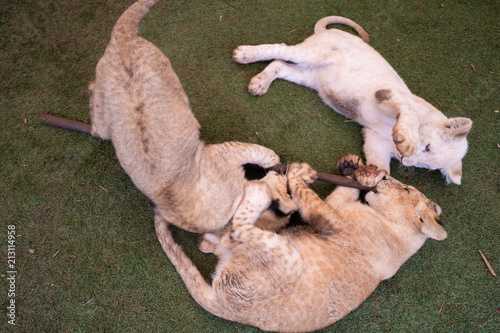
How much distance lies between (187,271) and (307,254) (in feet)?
4.00

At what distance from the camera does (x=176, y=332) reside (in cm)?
325

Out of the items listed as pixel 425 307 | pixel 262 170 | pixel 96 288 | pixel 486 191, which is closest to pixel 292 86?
pixel 262 170

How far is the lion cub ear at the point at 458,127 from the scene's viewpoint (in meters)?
3.12

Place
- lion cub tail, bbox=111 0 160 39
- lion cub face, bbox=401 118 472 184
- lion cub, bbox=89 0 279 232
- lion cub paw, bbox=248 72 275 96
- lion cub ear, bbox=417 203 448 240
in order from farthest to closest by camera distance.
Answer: lion cub paw, bbox=248 72 275 96
lion cub face, bbox=401 118 472 184
lion cub ear, bbox=417 203 448 240
lion cub tail, bbox=111 0 160 39
lion cub, bbox=89 0 279 232

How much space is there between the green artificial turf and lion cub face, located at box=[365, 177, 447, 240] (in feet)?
2.13

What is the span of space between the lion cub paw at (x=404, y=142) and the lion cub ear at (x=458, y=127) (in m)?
0.43

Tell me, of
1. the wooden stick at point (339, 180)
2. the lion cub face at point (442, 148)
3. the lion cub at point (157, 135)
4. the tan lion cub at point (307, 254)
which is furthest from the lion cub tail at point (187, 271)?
the lion cub face at point (442, 148)

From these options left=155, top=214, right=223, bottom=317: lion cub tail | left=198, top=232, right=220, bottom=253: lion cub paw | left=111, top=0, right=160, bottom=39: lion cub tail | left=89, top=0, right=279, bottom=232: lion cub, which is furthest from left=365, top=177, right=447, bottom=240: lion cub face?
left=111, top=0, right=160, bottom=39: lion cub tail

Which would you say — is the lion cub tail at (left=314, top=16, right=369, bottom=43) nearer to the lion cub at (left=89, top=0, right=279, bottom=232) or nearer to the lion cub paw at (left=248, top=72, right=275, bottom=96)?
the lion cub paw at (left=248, top=72, right=275, bottom=96)

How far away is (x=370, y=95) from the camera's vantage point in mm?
3611

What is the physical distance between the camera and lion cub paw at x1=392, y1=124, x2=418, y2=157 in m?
3.15

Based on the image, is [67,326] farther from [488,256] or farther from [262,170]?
[488,256]

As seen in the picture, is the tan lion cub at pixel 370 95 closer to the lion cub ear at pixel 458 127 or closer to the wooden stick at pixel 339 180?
the lion cub ear at pixel 458 127

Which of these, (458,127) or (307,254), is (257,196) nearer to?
(307,254)
